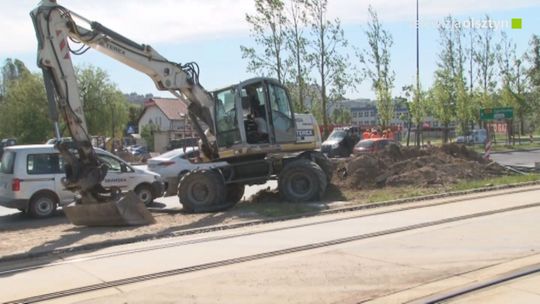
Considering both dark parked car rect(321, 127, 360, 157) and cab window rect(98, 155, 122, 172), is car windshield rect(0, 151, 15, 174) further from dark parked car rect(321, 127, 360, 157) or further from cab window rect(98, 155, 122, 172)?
dark parked car rect(321, 127, 360, 157)

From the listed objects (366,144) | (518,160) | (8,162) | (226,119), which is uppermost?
(226,119)

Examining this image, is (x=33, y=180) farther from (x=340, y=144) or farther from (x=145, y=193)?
(x=340, y=144)

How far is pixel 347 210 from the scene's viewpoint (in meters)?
14.5

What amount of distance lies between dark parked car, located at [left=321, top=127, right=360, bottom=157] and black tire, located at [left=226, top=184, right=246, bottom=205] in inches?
751

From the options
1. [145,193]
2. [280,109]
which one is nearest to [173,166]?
[145,193]

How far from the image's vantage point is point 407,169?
2050 centimetres

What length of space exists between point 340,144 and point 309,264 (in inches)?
1145

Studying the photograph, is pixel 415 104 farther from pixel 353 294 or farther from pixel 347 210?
pixel 353 294

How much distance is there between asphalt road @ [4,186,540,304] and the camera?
6870mm

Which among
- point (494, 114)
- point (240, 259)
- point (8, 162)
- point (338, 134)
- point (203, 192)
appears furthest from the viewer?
point (338, 134)

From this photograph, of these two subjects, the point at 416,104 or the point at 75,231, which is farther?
the point at 416,104

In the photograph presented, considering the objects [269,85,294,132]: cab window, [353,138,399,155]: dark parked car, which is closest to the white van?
[269,85,294,132]: cab window

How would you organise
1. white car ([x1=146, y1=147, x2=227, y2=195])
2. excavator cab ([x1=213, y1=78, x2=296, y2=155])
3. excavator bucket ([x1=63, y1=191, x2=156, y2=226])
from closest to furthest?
excavator bucket ([x1=63, y1=191, x2=156, y2=226])
excavator cab ([x1=213, y1=78, x2=296, y2=155])
white car ([x1=146, y1=147, x2=227, y2=195])

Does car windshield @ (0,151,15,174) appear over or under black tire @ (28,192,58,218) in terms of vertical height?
over
